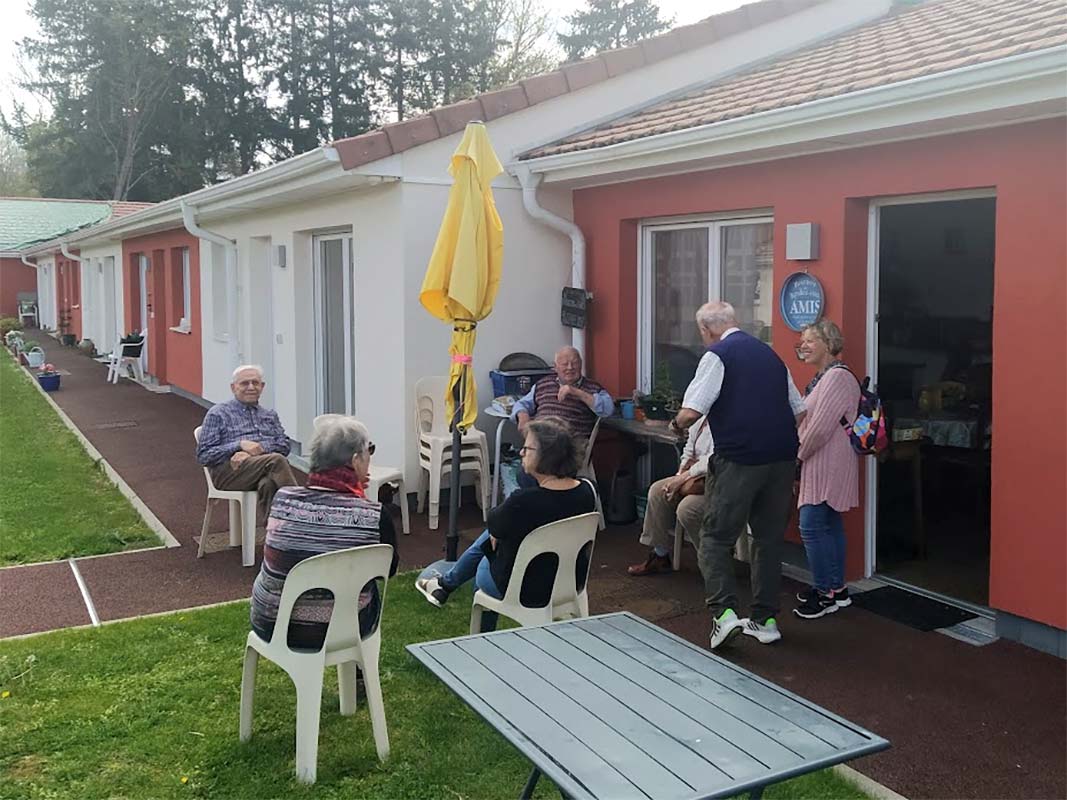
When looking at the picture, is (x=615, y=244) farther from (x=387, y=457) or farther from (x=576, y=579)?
(x=576, y=579)

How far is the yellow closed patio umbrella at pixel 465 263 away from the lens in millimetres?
5738

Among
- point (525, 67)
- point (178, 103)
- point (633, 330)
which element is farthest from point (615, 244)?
point (178, 103)

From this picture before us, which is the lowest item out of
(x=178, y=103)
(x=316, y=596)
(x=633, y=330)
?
(x=316, y=596)

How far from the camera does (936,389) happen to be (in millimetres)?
6965

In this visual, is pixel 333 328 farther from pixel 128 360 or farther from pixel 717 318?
pixel 128 360

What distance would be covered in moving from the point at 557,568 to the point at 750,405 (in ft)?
4.00

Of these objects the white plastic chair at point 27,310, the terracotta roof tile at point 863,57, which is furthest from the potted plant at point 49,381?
the white plastic chair at point 27,310

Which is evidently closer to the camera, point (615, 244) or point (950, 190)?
point (950, 190)

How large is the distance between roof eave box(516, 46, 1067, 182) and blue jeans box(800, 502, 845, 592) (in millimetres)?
1966

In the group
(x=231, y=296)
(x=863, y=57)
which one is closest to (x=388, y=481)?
(x=863, y=57)

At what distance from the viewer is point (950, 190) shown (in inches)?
203

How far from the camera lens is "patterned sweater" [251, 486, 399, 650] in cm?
369

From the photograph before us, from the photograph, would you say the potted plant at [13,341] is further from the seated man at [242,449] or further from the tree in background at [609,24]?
the tree in background at [609,24]

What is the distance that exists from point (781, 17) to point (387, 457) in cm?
505
